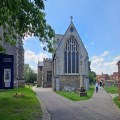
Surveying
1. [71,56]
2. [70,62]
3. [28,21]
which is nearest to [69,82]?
[70,62]

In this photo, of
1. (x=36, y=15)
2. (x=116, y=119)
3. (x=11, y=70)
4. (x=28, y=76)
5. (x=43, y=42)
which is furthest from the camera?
(x=28, y=76)

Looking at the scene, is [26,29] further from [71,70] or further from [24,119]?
[71,70]

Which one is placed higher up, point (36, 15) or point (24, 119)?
point (36, 15)

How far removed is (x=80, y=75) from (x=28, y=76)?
5054 cm

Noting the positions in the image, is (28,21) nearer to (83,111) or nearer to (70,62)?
(83,111)


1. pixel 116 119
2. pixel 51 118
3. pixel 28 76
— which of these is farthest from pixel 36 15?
pixel 28 76

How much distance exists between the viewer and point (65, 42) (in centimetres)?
5859

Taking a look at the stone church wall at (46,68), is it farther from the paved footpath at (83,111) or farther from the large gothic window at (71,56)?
the paved footpath at (83,111)

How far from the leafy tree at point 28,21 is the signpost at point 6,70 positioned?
466cm

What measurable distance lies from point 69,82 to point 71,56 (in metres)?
4.80

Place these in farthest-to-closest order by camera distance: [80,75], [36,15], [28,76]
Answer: [28,76]
[80,75]
[36,15]

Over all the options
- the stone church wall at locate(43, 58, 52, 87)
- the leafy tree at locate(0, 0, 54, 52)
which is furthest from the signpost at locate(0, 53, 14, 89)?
the stone church wall at locate(43, 58, 52, 87)

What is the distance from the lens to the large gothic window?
58.8 metres

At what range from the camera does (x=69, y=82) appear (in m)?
58.8
